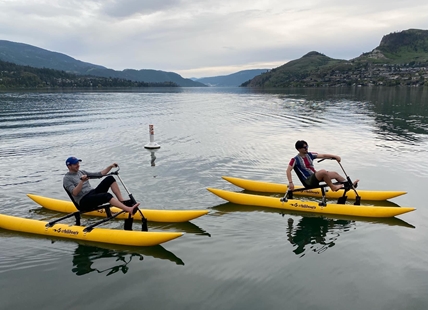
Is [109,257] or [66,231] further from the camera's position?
[66,231]

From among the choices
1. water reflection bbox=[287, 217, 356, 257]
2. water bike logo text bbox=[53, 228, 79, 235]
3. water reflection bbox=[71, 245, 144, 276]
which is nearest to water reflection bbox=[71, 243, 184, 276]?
water reflection bbox=[71, 245, 144, 276]

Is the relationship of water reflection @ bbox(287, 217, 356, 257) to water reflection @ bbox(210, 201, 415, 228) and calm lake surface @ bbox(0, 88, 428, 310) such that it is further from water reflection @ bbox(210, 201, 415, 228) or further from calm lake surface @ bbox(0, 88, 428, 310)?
water reflection @ bbox(210, 201, 415, 228)

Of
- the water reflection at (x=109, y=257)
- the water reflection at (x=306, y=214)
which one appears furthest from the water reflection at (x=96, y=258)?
the water reflection at (x=306, y=214)

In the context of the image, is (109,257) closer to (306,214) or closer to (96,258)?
(96,258)

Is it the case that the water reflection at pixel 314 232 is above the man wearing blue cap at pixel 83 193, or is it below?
below

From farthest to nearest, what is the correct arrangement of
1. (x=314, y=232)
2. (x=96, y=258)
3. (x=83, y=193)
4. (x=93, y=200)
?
(x=314, y=232) → (x=83, y=193) → (x=93, y=200) → (x=96, y=258)

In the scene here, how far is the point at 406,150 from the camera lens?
23.7 m

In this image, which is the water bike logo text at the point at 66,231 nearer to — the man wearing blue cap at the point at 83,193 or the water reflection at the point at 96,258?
the water reflection at the point at 96,258

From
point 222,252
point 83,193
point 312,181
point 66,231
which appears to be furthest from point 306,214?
point 66,231

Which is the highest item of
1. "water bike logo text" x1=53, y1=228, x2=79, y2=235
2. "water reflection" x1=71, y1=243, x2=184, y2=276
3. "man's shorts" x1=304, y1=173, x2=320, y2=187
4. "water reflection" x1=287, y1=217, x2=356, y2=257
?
"man's shorts" x1=304, y1=173, x2=320, y2=187

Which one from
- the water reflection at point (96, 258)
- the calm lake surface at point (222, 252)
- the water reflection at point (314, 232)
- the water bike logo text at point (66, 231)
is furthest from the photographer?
the water bike logo text at point (66, 231)

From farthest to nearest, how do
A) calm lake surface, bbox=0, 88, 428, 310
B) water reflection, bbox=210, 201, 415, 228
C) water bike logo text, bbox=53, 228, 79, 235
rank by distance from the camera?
water reflection, bbox=210, 201, 415, 228, water bike logo text, bbox=53, 228, 79, 235, calm lake surface, bbox=0, 88, 428, 310

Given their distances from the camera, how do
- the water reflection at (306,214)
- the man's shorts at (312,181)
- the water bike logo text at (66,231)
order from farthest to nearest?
the man's shorts at (312,181)
the water reflection at (306,214)
the water bike logo text at (66,231)

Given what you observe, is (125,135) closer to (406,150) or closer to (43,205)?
(43,205)
